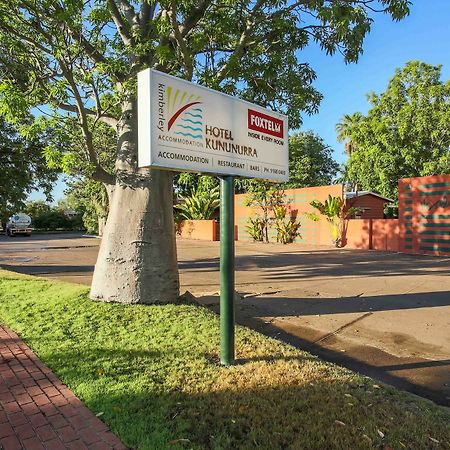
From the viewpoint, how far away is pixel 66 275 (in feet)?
36.4

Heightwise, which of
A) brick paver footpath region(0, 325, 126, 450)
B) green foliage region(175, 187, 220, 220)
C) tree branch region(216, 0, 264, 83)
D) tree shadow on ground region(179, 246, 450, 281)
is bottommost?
brick paver footpath region(0, 325, 126, 450)

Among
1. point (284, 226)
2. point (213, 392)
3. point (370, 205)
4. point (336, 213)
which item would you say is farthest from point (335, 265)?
point (370, 205)

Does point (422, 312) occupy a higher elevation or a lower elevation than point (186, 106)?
lower

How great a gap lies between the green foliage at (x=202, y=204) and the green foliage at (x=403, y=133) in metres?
9.54

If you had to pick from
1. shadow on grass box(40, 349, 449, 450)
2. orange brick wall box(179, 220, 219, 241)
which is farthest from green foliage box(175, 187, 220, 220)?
shadow on grass box(40, 349, 449, 450)

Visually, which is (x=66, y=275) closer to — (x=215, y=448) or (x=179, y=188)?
(x=215, y=448)

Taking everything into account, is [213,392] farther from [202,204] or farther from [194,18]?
[202,204]

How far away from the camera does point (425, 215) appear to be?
16.1m

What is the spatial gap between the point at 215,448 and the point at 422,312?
5.33 meters

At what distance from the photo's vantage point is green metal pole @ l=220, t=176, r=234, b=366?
13.0ft

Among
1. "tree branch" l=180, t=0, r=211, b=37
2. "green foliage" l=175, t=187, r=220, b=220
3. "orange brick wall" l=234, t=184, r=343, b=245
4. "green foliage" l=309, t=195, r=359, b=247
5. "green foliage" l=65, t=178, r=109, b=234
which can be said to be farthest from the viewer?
"green foliage" l=65, t=178, r=109, b=234

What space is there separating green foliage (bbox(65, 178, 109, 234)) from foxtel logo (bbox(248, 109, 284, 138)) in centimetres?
2687

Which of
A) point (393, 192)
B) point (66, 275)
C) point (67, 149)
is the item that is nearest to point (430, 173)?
point (393, 192)

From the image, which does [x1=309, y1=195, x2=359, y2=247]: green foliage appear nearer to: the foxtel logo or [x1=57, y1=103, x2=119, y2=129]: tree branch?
[x1=57, y1=103, x2=119, y2=129]: tree branch
